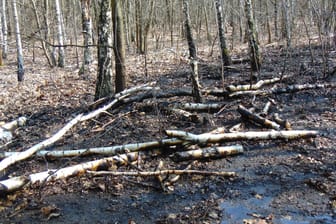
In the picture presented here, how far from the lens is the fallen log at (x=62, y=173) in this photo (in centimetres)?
556

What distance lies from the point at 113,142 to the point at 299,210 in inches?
151

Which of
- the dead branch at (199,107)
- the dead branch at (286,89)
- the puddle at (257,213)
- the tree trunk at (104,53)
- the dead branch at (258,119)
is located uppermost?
the tree trunk at (104,53)

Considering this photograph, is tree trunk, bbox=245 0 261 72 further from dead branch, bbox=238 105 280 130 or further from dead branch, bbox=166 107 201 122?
dead branch, bbox=166 107 201 122

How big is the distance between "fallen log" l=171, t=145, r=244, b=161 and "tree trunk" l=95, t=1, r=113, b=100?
3.74 m

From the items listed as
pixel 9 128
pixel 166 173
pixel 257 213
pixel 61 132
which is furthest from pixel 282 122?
pixel 9 128

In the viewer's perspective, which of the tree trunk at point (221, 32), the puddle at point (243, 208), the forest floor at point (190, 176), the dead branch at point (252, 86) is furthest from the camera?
the tree trunk at point (221, 32)

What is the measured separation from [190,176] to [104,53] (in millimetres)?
4621

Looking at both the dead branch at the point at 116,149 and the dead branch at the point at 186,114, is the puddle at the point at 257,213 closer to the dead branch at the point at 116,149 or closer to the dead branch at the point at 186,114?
the dead branch at the point at 116,149

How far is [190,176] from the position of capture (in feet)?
19.6

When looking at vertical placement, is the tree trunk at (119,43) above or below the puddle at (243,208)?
above

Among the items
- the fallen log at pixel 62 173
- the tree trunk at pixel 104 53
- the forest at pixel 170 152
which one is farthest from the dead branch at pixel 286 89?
the fallen log at pixel 62 173

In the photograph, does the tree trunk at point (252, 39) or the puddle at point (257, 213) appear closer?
the puddle at point (257, 213)

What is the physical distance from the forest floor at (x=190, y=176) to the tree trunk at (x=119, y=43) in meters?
0.67

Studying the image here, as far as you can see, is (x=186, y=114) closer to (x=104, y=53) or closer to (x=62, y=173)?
(x=104, y=53)
